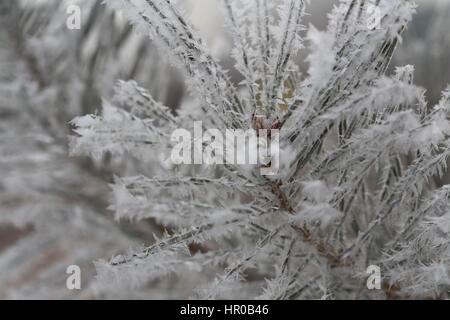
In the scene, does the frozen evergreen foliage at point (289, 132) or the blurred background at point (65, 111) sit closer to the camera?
the frozen evergreen foliage at point (289, 132)

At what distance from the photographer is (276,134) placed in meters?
0.32

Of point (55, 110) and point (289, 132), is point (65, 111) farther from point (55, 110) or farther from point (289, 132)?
point (289, 132)

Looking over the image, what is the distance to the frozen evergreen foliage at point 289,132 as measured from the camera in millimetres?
291

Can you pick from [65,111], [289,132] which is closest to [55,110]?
[65,111]

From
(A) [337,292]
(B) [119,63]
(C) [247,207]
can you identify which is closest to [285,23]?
(C) [247,207]

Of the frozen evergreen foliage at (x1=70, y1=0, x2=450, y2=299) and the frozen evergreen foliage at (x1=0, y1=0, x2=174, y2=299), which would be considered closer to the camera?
the frozen evergreen foliage at (x1=70, y1=0, x2=450, y2=299)

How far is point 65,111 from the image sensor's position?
0.66 metres

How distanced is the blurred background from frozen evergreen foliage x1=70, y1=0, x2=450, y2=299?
11.7 inches

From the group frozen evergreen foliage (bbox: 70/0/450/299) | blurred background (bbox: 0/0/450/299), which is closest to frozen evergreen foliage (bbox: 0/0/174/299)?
blurred background (bbox: 0/0/450/299)

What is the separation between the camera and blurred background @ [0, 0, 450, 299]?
644 mm

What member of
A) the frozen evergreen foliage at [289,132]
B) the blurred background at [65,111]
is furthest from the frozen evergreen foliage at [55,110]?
the frozen evergreen foliage at [289,132]

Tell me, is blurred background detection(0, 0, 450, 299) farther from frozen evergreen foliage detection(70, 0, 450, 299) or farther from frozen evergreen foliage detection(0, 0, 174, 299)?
frozen evergreen foliage detection(70, 0, 450, 299)

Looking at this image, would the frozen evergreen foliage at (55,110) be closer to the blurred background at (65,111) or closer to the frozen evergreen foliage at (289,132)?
the blurred background at (65,111)

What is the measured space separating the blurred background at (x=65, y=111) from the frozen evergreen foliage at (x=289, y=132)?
0.30 metres
